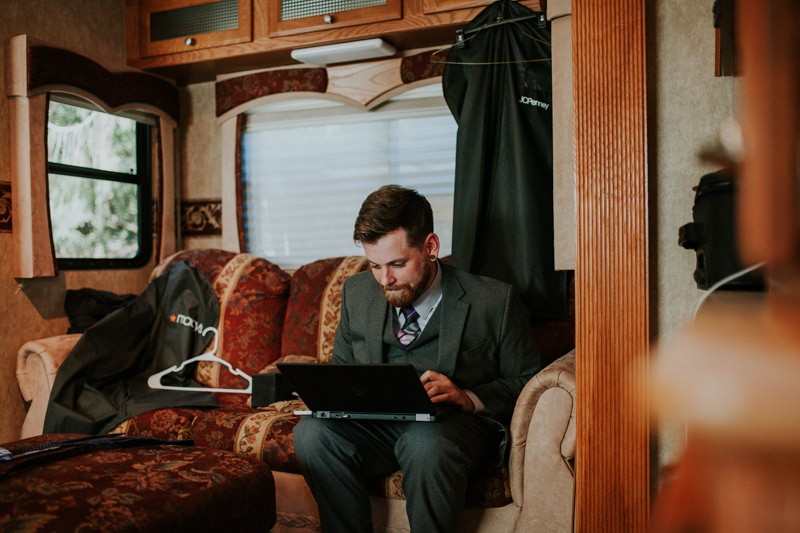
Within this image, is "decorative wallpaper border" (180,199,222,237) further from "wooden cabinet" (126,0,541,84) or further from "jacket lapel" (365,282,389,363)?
"jacket lapel" (365,282,389,363)

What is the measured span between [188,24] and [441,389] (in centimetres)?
253

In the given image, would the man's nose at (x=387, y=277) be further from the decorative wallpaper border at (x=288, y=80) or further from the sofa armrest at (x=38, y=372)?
the sofa armrest at (x=38, y=372)

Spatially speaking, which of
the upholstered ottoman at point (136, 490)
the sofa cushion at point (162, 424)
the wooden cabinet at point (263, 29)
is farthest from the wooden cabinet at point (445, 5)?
the upholstered ottoman at point (136, 490)

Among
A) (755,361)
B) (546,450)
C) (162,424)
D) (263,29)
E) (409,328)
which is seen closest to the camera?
(755,361)

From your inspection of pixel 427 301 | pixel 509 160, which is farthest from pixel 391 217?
pixel 509 160

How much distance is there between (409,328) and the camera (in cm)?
236

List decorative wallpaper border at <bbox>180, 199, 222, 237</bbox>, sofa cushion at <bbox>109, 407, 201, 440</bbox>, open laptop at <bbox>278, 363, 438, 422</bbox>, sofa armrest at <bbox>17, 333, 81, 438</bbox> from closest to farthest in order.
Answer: open laptop at <bbox>278, 363, 438, 422</bbox>, sofa cushion at <bbox>109, 407, 201, 440</bbox>, sofa armrest at <bbox>17, 333, 81, 438</bbox>, decorative wallpaper border at <bbox>180, 199, 222, 237</bbox>

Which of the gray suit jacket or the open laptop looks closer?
the open laptop

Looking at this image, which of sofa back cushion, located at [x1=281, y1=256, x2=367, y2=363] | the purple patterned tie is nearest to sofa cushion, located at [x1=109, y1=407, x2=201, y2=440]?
sofa back cushion, located at [x1=281, y1=256, x2=367, y2=363]

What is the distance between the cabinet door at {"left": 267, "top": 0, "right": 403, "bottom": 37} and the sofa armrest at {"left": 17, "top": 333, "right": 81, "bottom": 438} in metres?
1.72

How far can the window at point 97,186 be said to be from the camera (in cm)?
345

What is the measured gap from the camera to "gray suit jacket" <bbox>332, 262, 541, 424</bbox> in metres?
2.21

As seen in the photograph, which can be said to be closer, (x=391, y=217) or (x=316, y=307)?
(x=391, y=217)

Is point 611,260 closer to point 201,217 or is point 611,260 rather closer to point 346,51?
point 346,51
